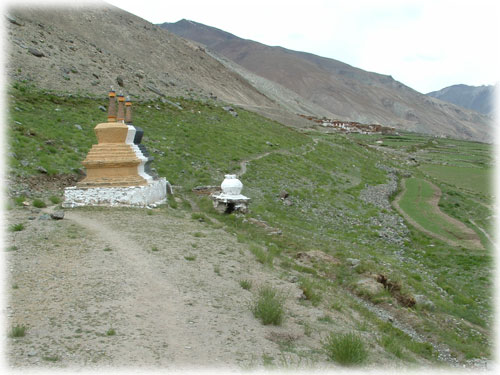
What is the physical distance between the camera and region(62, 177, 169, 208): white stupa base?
54.3 ft

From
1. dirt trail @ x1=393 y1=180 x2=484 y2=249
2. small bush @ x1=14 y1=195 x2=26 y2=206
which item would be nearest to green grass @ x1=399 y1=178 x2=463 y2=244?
dirt trail @ x1=393 y1=180 x2=484 y2=249

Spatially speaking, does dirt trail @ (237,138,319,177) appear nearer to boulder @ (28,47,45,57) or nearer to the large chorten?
the large chorten

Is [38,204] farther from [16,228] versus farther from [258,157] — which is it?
[258,157]

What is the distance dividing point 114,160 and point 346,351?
1288cm

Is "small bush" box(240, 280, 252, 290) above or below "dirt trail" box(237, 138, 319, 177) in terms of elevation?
above

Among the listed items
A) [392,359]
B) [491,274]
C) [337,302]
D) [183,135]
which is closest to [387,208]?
[491,274]

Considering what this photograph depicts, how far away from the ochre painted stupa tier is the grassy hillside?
2285 mm

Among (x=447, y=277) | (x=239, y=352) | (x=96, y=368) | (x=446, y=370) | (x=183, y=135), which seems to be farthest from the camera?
(x=183, y=135)

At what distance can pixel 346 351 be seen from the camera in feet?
24.0

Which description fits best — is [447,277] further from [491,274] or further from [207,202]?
[207,202]

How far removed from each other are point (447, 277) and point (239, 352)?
12756 millimetres

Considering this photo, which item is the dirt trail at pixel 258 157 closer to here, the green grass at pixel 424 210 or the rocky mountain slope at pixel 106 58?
the green grass at pixel 424 210

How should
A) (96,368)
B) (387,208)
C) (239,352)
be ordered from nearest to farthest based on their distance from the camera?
(96,368)
(239,352)
(387,208)

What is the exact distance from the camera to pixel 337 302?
1087 cm
